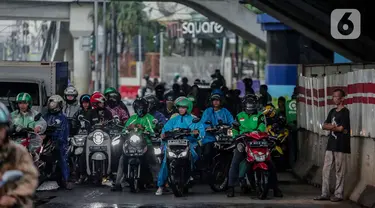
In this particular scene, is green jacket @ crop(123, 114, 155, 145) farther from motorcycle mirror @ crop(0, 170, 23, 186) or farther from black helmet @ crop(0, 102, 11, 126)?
motorcycle mirror @ crop(0, 170, 23, 186)

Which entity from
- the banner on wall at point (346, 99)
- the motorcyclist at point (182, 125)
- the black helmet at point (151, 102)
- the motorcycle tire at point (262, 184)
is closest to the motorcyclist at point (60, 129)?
the black helmet at point (151, 102)

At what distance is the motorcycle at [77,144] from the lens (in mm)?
17984

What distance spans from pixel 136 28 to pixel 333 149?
6355 centimetres

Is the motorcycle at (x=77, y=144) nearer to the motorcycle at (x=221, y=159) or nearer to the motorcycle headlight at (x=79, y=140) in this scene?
the motorcycle headlight at (x=79, y=140)

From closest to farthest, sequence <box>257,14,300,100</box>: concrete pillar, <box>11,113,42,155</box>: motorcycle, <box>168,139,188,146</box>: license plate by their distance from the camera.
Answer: <box>11,113,42,155</box>: motorcycle
<box>168,139,188,146</box>: license plate
<box>257,14,300,100</box>: concrete pillar

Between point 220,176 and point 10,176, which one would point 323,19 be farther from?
point 10,176

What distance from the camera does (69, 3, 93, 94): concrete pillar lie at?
46094mm

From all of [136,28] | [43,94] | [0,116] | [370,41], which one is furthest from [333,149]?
[136,28]

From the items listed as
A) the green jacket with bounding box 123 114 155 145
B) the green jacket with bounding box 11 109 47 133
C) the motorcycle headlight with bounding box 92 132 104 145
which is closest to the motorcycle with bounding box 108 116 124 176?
the motorcycle headlight with bounding box 92 132 104 145

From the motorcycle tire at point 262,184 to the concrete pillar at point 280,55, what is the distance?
2442 cm

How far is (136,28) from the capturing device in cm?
7806

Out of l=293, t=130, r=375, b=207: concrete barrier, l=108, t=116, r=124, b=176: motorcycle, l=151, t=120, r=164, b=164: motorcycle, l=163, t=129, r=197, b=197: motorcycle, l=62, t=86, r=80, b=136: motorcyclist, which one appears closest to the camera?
l=293, t=130, r=375, b=207: concrete barrier

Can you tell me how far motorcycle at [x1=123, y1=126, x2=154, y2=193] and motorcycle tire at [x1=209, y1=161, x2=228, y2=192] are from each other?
120cm

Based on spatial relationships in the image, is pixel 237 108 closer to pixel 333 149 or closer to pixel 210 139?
pixel 210 139
